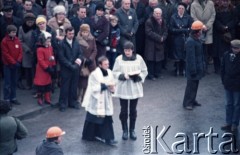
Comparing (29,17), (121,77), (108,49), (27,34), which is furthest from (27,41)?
(121,77)

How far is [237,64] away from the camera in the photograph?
38.5 ft

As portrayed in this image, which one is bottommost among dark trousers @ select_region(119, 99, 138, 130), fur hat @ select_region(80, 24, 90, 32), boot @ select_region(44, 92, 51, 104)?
boot @ select_region(44, 92, 51, 104)

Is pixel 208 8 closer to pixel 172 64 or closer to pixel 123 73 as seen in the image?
pixel 172 64

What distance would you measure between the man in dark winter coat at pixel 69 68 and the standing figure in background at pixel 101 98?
200cm

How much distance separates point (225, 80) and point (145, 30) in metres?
4.20

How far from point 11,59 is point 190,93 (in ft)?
13.4

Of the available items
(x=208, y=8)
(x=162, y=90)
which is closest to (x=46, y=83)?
(x=162, y=90)

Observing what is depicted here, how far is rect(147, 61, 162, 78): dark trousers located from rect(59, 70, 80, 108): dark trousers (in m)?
2.90

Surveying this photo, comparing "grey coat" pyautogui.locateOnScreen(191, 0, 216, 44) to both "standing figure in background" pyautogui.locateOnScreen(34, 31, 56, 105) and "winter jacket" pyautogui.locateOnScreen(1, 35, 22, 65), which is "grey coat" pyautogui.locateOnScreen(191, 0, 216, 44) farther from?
"winter jacket" pyautogui.locateOnScreen(1, 35, 22, 65)

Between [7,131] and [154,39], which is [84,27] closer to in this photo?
[154,39]

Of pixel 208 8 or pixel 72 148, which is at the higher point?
pixel 208 8

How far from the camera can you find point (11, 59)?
13109 millimetres

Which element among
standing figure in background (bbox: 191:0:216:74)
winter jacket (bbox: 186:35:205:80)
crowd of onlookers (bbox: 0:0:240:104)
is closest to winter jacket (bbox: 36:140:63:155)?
crowd of onlookers (bbox: 0:0:240:104)

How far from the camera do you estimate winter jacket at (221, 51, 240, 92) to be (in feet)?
38.5
